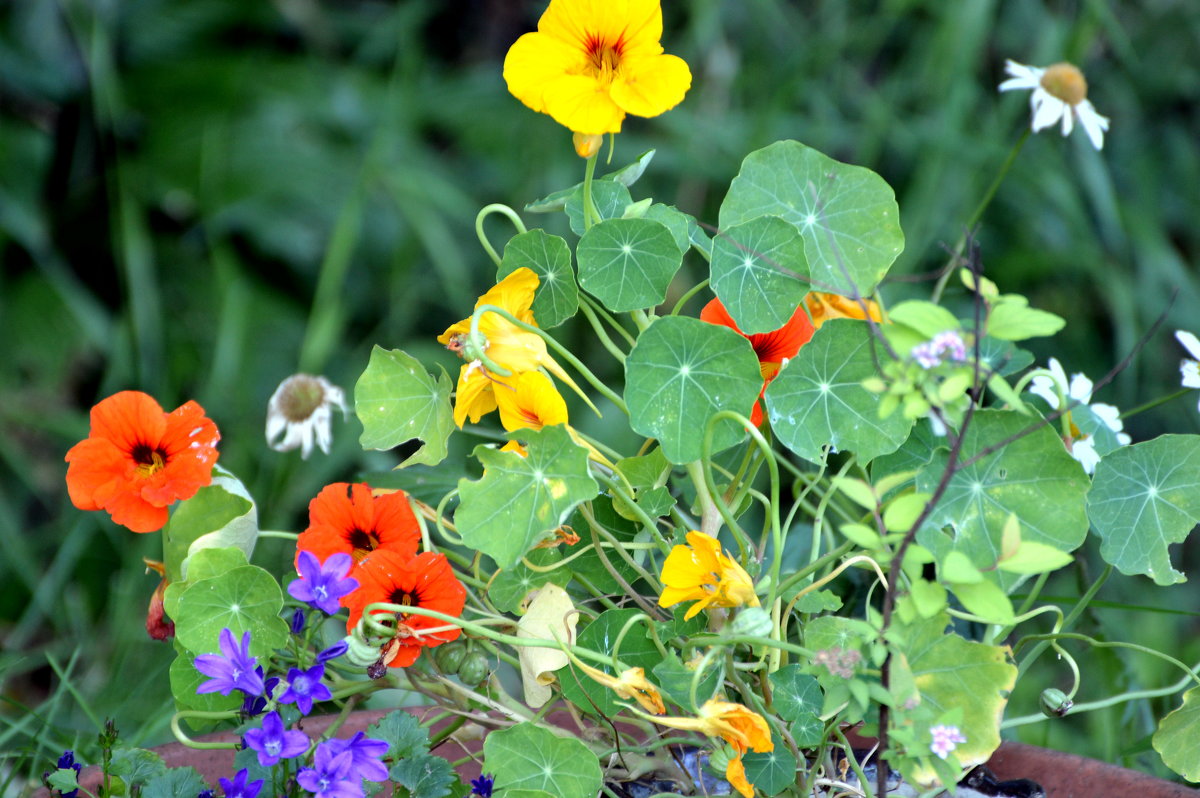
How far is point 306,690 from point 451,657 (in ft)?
0.41

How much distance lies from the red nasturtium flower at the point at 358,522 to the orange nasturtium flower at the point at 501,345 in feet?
0.23

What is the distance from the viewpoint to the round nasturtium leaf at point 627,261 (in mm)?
605

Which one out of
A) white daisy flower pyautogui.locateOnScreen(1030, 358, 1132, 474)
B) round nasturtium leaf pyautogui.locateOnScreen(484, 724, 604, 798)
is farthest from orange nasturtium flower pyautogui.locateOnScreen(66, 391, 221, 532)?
white daisy flower pyautogui.locateOnScreen(1030, 358, 1132, 474)

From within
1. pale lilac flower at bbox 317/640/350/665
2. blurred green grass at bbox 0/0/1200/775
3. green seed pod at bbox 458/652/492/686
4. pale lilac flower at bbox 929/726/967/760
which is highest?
pale lilac flower at bbox 929/726/967/760

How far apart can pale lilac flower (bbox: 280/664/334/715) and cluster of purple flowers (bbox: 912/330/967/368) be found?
1.10 feet

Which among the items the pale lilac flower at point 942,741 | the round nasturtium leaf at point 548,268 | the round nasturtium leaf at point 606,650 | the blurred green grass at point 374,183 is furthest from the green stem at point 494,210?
the blurred green grass at point 374,183

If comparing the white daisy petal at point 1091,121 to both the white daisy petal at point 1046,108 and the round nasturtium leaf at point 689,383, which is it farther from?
the round nasturtium leaf at point 689,383

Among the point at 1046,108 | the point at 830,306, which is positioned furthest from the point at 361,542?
the point at 1046,108

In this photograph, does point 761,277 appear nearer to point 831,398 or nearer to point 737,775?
point 831,398

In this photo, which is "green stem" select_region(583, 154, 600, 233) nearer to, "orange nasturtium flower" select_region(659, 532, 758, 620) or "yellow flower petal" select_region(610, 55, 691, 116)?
"yellow flower petal" select_region(610, 55, 691, 116)

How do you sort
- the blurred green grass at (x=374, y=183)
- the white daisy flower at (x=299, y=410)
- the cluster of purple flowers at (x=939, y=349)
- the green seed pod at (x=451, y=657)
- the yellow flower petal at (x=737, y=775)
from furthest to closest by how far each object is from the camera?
the blurred green grass at (x=374, y=183) → the white daisy flower at (x=299, y=410) → the green seed pod at (x=451, y=657) → the yellow flower petal at (x=737, y=775) → the cluster of purple flowers at (x=939, y=349)

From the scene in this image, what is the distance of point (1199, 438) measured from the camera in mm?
636

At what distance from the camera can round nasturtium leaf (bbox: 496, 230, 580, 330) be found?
65 centimetres

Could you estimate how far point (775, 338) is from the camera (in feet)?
2.34
